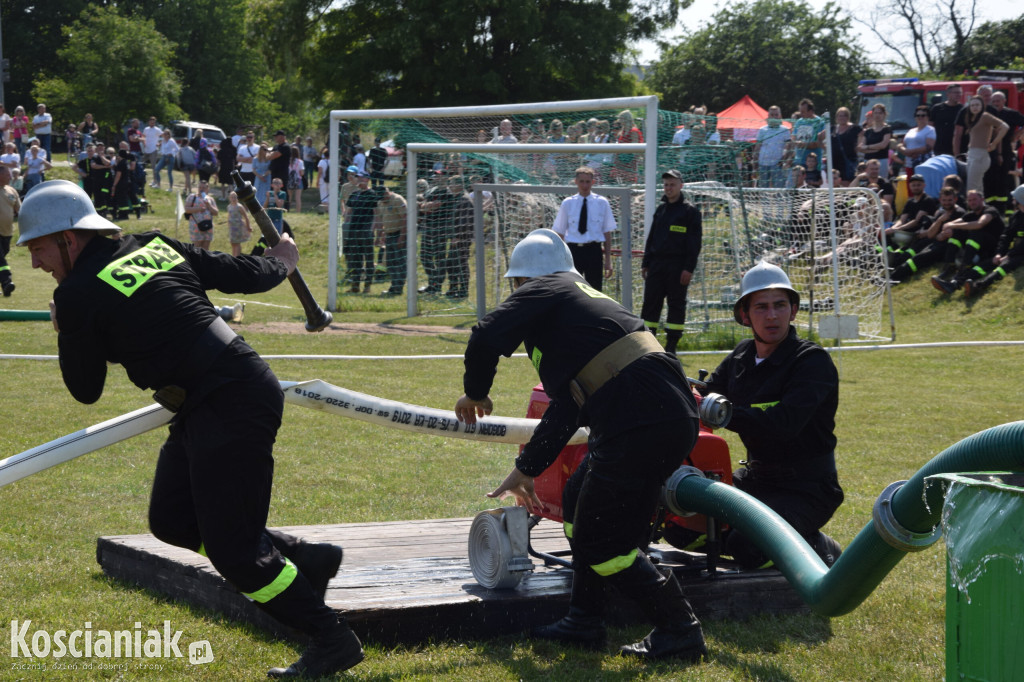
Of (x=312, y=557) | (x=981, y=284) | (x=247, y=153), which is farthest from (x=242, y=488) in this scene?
(x=247, y=153)

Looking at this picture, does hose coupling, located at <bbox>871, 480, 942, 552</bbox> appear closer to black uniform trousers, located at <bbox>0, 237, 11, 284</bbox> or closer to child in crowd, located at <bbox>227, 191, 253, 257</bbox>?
black uniform trousers, located at <bbox>0, 237, 11, 284</bbox>

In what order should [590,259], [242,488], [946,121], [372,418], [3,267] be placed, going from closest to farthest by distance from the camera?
[242,488], [372,418], [590,259], [3,267], [946,121]

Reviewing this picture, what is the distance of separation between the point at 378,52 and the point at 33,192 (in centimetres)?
3615

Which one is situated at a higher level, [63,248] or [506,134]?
[506,134]

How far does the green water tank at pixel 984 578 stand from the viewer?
235cm

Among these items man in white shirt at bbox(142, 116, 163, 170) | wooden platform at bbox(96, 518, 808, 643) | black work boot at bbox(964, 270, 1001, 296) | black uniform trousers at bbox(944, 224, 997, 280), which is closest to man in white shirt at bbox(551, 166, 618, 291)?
black work boot at bbox(964, 270, 1001, 296)

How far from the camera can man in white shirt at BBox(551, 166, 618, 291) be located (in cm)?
1376

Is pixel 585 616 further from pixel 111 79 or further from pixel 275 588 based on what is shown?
pixel 111 79

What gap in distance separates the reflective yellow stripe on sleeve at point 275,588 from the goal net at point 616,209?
1104 centimetres

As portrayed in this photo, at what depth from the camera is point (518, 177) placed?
17.9 m

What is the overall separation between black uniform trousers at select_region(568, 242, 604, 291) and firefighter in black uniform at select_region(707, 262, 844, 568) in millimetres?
8819

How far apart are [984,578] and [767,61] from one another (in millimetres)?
54033

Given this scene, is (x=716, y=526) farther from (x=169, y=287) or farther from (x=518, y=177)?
(x=518, y=177)

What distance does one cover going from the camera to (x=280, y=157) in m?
26.4
